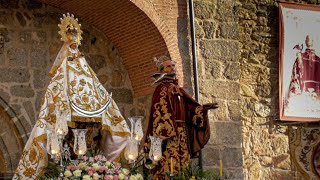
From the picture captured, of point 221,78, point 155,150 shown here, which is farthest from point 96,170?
point 221,78

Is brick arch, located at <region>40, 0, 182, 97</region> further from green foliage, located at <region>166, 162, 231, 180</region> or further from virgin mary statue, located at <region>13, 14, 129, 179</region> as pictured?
green foliage, located at <region>166, 162, 231, 180</region>

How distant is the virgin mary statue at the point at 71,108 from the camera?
9.02 meters

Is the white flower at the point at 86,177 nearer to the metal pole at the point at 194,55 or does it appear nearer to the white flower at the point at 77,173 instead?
the white flower at the point at 77,173

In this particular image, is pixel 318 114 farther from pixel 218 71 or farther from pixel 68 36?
pixel 68 36

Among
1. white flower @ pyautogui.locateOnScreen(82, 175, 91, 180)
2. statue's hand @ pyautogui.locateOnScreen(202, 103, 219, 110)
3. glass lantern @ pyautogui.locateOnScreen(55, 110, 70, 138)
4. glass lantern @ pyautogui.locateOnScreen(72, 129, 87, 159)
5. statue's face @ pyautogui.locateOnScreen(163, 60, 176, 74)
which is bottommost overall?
white flower @ pyautogui.locateOnScreen(82, 175, 91, 180)

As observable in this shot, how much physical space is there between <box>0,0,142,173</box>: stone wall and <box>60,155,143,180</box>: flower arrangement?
240 cm

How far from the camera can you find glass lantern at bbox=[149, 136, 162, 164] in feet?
29.7

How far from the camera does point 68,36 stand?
9.55 metres

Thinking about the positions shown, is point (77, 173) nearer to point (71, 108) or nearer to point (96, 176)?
point (96, 176)

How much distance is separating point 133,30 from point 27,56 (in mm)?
1346

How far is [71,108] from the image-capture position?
921cm

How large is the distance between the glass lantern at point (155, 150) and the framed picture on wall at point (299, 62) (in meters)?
3.52

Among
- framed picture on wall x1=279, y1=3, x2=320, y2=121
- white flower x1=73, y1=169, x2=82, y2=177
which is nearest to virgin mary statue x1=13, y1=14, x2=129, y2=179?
white flower x1=73, y1=169, x2=82, y2=177

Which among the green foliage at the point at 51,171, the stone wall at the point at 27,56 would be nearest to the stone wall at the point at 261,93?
the stone wall at the point at 27,56
